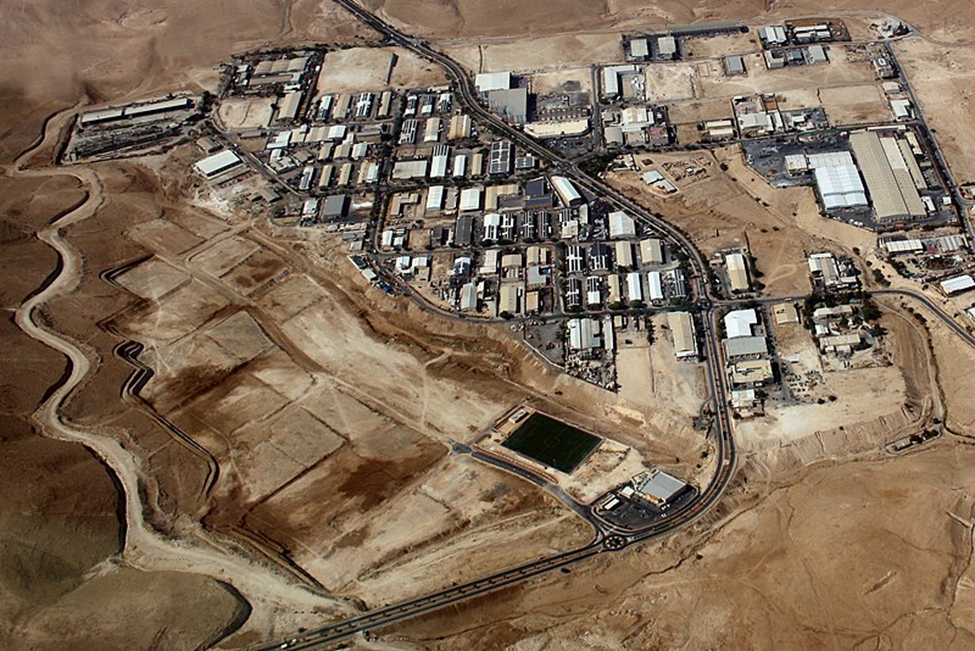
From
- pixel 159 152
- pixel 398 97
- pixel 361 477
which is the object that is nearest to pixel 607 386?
pixel 361 477

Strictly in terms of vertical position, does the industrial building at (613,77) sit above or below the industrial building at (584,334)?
above

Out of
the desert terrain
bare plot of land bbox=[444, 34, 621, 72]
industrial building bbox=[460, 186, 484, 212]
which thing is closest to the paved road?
the desert terrain

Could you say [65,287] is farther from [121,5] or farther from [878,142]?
→ [878,142]

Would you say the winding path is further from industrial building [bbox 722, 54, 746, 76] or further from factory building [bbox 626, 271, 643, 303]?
industrial building [bbox 722, 54, 746, 76]

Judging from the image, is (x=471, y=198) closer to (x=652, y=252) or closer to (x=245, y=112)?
(x=652, y=252)

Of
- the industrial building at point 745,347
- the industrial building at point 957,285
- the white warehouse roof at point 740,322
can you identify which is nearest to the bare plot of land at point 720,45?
the industrial building at point 957,285

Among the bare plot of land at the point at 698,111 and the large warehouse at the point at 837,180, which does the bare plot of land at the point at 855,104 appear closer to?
the large warehouse at the point at 837,180

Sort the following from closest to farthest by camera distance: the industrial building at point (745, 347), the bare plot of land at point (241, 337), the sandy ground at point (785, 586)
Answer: the sandy ground at point (785, 586), the industrial building at point (745, 347), the bare plot of land at point (241, 337)
